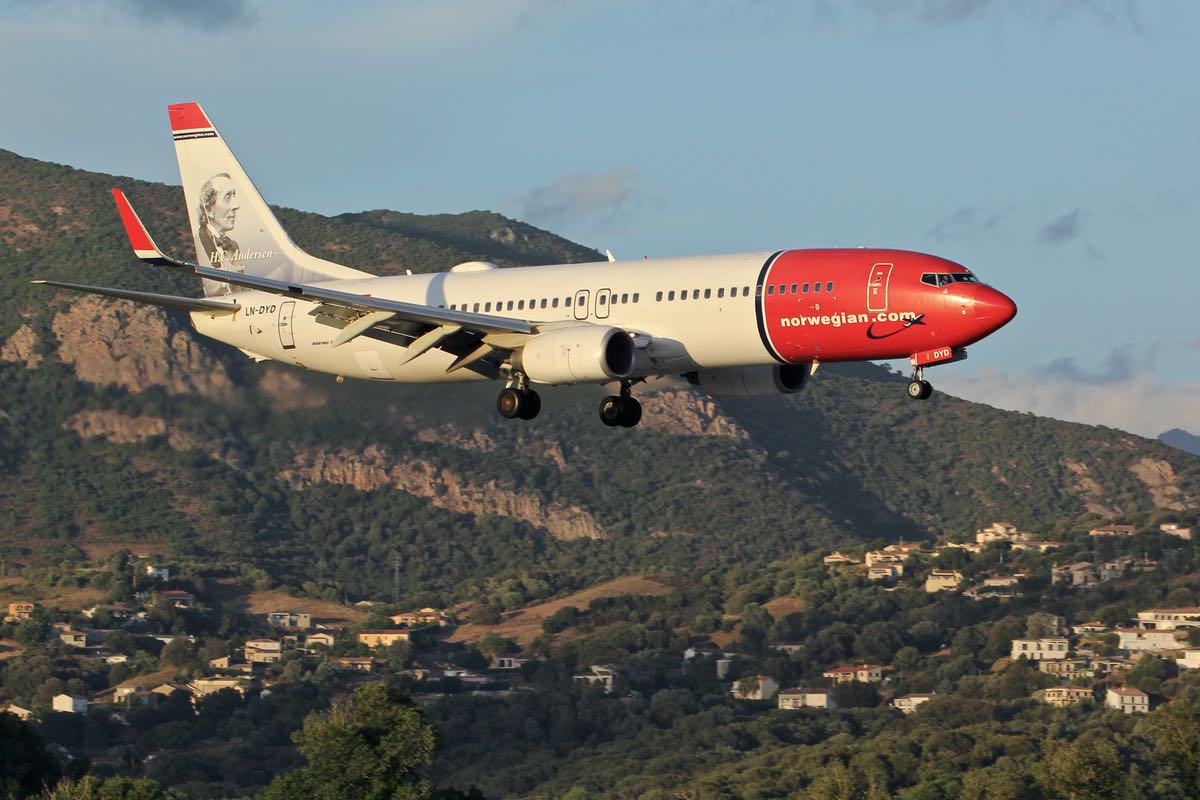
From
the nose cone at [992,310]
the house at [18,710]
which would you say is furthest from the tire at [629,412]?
the house at [18,710]

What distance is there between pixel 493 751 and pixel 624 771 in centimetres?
1201

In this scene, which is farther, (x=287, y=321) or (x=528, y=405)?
(x=287, y=321)

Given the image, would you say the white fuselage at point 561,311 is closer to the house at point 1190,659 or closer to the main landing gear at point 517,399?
the main landing gear at point 517,399

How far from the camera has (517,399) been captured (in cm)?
7056

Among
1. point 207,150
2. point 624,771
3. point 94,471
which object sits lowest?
point 624,771

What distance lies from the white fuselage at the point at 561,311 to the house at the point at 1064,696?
419 feet

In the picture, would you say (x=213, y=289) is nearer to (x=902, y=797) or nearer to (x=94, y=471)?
(x=902, y=797)

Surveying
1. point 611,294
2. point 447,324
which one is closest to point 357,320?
point 447,324

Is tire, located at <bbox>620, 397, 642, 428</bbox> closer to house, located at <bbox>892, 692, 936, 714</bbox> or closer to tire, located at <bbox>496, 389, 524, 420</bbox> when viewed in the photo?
tire, located at <bbox>496, 389, 524, 420</bbox>

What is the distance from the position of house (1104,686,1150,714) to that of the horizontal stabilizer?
417 feet

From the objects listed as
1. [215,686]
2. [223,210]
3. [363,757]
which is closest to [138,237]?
[223,210]

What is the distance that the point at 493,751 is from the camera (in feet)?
591

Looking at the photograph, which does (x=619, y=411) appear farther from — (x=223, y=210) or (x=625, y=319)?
(x=223, y=210)

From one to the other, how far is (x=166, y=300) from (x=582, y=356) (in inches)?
632
